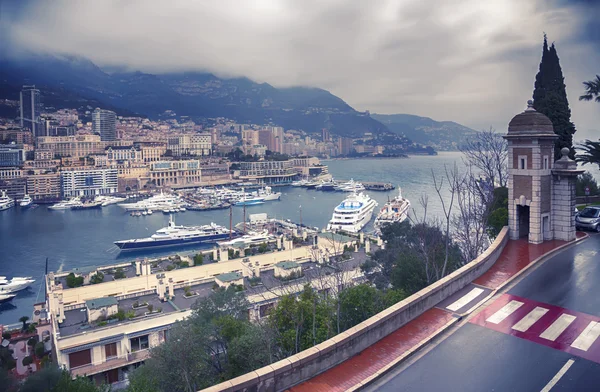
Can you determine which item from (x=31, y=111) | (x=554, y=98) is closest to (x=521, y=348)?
(x=554, y=98)

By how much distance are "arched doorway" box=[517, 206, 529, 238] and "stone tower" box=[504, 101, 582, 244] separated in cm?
4

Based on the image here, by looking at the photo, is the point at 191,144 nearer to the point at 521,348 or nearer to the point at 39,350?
the point at 39,350

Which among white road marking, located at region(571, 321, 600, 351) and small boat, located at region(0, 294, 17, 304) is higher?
white road marking, located at region(571, 321, 600, 351)

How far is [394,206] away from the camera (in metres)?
31.5

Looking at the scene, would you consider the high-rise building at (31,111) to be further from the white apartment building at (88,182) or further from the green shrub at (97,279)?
the green shrub at (97,279)

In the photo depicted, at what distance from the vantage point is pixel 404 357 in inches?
162

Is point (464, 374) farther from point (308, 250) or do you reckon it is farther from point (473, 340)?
point (308, 250)

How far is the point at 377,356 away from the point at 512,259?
12.3 ft

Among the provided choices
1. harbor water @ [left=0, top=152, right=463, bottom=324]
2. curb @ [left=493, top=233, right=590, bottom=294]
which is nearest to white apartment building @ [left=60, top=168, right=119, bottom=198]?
harbor water @ [left=0, top=152, right=463, bottom=324]

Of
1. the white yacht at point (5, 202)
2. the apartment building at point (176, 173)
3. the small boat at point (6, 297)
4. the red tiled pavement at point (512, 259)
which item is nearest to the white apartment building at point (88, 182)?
the apartment building at point (176, 173)

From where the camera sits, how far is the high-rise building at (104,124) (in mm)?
90000

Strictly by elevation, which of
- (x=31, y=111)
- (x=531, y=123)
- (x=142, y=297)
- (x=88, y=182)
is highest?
(x=31, y=111)

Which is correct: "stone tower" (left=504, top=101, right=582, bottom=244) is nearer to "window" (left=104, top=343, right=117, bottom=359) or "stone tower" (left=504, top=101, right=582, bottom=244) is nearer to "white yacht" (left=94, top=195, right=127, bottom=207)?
"window" (left=104, top=343, right=117, bottom=359)

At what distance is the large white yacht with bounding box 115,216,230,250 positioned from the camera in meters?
28.9
